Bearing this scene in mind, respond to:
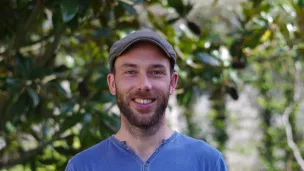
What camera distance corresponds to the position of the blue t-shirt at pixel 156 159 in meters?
1.92

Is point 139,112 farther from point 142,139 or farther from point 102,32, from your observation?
point 102,32

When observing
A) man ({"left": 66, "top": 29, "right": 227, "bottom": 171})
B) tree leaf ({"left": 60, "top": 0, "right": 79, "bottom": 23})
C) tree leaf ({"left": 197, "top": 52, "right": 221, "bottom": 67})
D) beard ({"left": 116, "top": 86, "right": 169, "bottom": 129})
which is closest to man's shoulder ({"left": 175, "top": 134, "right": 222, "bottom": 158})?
man ({"left": 66, "top": 29, "right": 227, "bottom": 171})

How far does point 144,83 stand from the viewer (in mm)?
1913

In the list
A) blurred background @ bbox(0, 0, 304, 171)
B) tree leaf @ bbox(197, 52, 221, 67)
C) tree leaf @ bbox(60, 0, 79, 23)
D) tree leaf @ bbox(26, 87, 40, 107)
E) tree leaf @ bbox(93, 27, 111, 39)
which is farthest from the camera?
tree leaf @ bbox(197, 52, 221, 67)

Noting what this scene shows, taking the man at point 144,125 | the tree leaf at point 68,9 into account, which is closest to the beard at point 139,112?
the man at point 144,125

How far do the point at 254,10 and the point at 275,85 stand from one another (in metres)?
5.56

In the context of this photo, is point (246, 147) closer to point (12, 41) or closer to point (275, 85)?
point (275, 85)

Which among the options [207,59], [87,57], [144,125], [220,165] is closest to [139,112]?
[144,125]

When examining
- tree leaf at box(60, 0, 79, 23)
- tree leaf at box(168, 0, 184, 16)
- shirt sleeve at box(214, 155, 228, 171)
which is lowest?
shirt sleeve at box(214, 155, 228, 171)

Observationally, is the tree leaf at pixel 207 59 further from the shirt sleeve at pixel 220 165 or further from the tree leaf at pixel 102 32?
the shirt sleeve at pixel 220 165

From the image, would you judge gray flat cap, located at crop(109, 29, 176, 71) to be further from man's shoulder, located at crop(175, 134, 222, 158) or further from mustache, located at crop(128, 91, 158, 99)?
man's shoulder, located at crop(175, 134, 222, 158)

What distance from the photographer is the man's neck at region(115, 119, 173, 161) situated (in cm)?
196

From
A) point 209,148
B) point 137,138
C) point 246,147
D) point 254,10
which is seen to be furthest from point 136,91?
point 246,147

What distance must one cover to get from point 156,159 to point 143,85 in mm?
245
